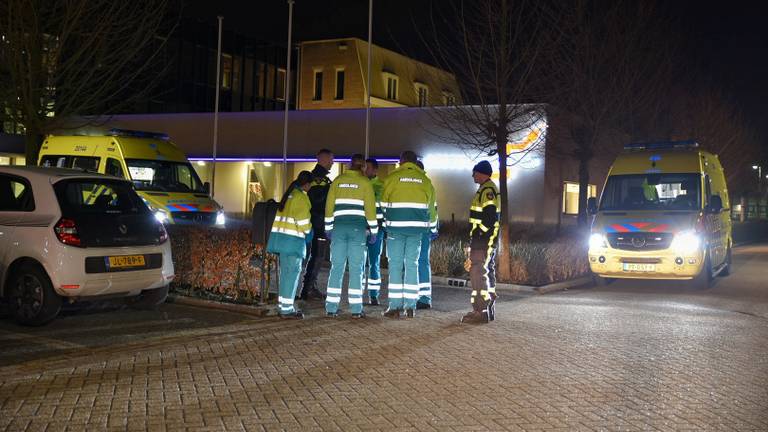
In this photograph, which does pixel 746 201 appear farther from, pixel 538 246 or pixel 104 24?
pixel 104 24

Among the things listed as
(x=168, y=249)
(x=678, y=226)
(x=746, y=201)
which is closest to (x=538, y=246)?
(x=678, y=226)

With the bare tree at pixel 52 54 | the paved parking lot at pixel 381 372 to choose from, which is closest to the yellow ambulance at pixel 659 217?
the paved parking lot at pixel 381 372

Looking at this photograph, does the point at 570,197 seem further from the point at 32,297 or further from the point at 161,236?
the point at 32,297

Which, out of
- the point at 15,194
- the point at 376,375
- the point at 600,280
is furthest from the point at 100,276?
the point at 600,280

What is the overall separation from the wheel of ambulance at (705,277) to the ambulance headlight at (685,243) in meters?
0.70

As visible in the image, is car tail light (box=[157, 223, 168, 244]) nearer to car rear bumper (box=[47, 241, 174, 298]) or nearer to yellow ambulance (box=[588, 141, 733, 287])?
car rear bumper (box=[47, 241, 174, 298])

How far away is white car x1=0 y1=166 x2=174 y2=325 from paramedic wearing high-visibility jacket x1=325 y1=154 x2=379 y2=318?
81.1 inches

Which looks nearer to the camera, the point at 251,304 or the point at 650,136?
the point at 251,304

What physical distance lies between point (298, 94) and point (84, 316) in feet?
117

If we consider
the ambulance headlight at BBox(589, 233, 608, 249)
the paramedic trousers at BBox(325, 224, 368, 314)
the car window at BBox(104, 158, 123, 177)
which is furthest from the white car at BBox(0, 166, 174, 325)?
the ambulance headlight at BBox(589, 233, 608, 249)

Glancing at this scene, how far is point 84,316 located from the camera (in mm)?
10266

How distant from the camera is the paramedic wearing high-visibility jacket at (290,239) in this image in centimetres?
1022

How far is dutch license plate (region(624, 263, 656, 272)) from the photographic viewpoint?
14.9 m

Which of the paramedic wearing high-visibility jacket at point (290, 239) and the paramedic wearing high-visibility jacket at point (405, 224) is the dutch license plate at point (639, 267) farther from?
the paramedic wearing high-visibility jacket at point (290, 239)
